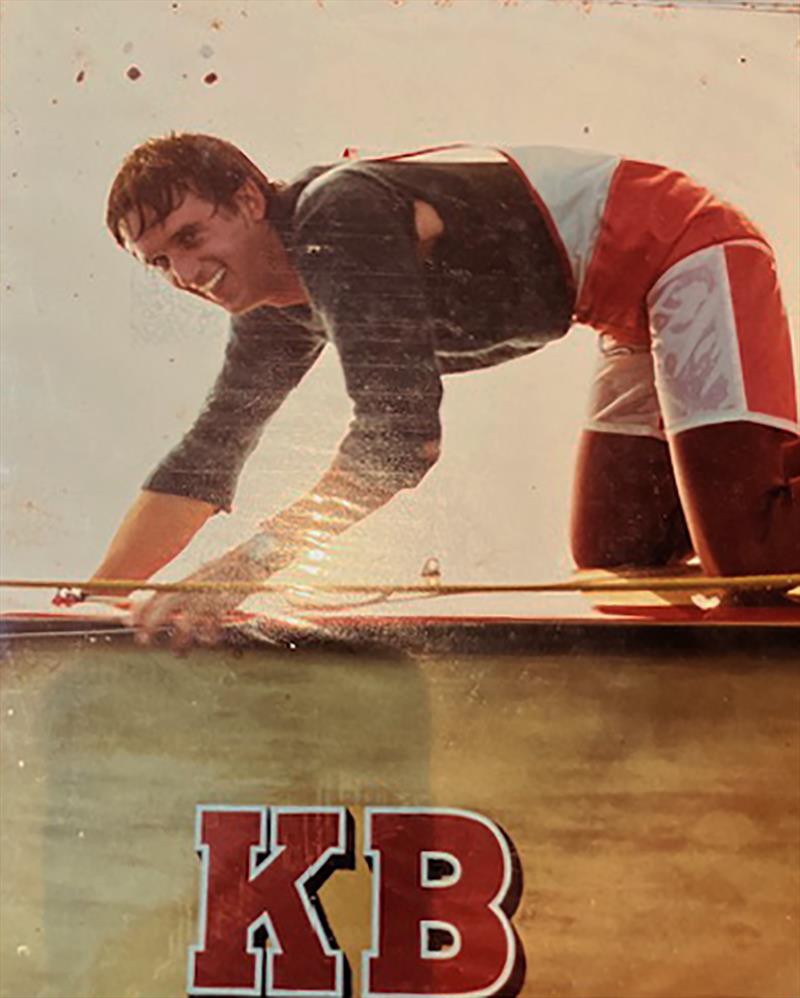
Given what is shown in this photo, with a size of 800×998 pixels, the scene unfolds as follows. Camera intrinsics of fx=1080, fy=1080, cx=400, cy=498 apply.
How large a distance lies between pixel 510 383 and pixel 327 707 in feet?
0.92

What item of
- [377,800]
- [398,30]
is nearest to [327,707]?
[377,800]

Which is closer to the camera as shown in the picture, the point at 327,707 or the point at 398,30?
the point at 327,707

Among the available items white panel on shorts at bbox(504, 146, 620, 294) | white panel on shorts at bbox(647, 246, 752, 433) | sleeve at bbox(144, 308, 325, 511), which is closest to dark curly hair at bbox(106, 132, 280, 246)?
sleeve at bbox(144, 308, 325, 511)

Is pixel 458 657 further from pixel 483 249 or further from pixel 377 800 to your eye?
pixel 483 249

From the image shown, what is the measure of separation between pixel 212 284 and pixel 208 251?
0.03 metres

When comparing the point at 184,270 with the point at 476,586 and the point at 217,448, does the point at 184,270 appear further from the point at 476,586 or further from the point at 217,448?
the point at 476,586

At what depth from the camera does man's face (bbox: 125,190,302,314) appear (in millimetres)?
841

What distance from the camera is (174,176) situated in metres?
0.85

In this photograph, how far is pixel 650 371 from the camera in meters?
0.82

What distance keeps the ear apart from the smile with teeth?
A: 5 cm

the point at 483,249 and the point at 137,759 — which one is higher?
the point at 483,249

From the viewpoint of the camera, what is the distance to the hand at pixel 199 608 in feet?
2.58

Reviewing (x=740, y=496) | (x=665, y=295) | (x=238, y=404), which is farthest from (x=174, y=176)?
(x=740, y=496)

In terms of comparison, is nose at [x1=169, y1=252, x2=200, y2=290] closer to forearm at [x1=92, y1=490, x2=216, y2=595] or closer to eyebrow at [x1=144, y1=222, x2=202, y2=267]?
eyebrow at [x1=144, y1=222, x2=202, y2=267]
